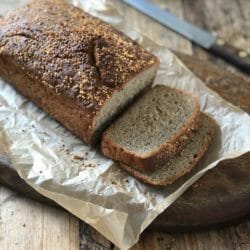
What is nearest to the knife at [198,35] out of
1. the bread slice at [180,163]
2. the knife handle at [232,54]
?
the knife handle at [232,54]

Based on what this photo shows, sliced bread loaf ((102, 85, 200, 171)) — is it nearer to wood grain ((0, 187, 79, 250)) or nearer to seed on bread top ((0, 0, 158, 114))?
seed on bread top ((0, 0, 158, 114))

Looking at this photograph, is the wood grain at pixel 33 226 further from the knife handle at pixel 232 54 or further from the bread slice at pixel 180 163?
the knife handle at pixel 232 54

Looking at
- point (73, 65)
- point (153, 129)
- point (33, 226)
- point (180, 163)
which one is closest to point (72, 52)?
point (73, 65)

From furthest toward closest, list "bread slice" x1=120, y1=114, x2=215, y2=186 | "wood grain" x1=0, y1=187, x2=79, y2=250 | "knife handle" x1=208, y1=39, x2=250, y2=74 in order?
"knife handle" x1=208, y1=39, x2=250, y2=74 < "bread slice" x1=120, y1=114, x2=215, y2=186 < "wood grain" x1=0, y1=187, x2=79, y2=250

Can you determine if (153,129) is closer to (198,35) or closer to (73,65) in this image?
(73,65)

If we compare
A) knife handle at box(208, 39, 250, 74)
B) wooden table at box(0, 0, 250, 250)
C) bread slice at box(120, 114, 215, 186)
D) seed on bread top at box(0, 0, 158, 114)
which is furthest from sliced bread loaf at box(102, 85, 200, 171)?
knife handle at box(208, 39, 250, 74)

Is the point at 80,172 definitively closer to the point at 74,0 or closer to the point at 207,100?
the point at 207,100
